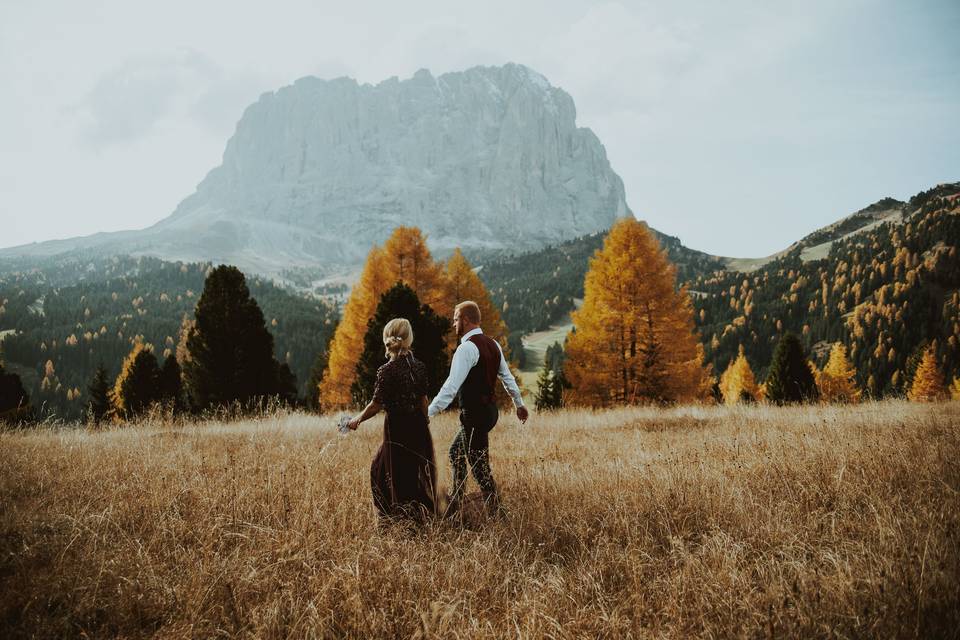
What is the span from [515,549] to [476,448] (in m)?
1.19

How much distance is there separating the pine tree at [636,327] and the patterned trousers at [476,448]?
13.9 m

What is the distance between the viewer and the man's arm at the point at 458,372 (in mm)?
4121

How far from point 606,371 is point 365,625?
1664cm

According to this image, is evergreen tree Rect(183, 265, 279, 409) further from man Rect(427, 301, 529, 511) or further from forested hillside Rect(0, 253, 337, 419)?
forested hillside Rect(0, 253, 337, 419)

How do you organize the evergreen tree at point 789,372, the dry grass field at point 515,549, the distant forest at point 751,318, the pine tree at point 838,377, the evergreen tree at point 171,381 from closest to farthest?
the dry grass field at point 515,549 → the evergreen tree at point 789,372 → the evergreen tree at point 171,381 → the pine tree at point 838,377 → the distant forest at point 751,318

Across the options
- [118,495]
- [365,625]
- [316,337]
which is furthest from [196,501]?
[316,337]

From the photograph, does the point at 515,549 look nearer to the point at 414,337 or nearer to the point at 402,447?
the point at 402,447

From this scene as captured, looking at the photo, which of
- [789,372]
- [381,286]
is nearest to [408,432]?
[381,286]

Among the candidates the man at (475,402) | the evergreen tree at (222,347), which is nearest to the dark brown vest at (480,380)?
the man at (475,402)

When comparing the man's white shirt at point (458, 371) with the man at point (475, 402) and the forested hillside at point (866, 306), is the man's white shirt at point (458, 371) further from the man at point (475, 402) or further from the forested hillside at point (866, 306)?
the forested hillside at point (866, 306)

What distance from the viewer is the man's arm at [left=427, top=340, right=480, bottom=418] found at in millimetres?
4121

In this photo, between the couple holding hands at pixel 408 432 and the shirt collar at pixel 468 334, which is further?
the shirt collar at pixel 468 334

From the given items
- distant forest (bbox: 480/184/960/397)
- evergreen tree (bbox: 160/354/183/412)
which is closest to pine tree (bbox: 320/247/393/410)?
evergreen tree (bbox: 160/354/183/412)

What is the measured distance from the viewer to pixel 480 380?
14.9ft
